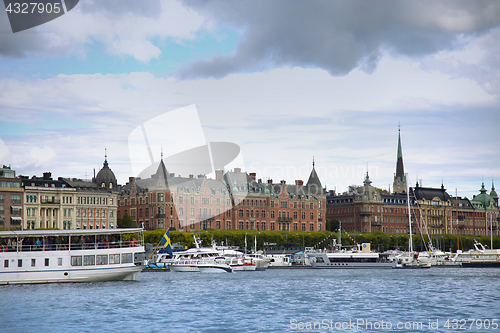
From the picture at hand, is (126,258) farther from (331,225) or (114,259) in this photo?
(331,225)

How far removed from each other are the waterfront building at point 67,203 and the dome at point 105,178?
447 mm

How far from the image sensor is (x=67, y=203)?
13688cm

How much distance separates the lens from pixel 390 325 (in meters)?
40.3

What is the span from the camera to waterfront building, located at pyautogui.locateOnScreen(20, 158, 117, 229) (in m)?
131

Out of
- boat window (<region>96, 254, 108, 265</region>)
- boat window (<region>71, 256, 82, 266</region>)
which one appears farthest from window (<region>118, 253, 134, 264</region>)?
boat window (<region>71, 256, 82, 266</region>)

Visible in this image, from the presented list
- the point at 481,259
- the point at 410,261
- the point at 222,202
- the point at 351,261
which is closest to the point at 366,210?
the point at 222,202

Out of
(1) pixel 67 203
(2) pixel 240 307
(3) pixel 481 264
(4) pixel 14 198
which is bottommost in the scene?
(3) pixel 481 264

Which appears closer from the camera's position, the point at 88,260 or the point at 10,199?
the point at 88,260

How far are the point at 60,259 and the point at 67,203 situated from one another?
7509cm

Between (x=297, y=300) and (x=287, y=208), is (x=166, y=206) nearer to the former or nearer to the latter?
(x=287, y=208)

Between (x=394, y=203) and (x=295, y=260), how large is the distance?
257 ft

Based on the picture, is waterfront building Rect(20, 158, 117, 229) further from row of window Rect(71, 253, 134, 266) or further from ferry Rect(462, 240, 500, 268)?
ferry Rect(462, 240, 500, 268)

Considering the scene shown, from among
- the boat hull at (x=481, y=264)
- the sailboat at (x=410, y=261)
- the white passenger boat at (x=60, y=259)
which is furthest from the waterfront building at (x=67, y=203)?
the boat hull at (x=481, y=264)

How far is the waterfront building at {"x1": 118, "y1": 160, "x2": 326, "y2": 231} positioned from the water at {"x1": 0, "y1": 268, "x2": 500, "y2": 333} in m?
77.8
